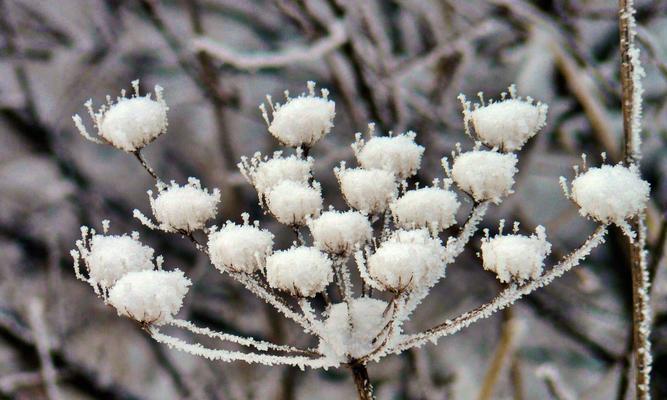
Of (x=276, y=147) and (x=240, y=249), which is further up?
(x=276, y=147)

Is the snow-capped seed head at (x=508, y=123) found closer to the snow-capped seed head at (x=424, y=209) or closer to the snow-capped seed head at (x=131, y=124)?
the snow-capped seed head at (x=424, y=209)

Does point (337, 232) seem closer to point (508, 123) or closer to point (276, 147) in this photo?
point (508, 123)

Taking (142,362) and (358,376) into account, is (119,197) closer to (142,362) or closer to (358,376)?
(142,362)

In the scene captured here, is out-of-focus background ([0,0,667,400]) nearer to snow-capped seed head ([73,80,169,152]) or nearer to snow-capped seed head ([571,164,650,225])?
snow-capped seed head ([73,80,169,152])

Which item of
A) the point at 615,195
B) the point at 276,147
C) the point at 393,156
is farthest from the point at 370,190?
the point at 276,147

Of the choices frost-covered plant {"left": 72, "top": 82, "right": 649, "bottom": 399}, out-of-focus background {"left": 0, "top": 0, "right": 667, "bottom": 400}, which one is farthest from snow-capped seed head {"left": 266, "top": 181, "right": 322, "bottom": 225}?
out-of-focus background {"left": 0, "top": 0, "right": 667, "bottom": 400}

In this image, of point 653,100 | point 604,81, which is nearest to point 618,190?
point 604,81

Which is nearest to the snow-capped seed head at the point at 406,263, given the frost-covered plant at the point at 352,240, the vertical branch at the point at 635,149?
the frost-covered plant at the point at 352,240
